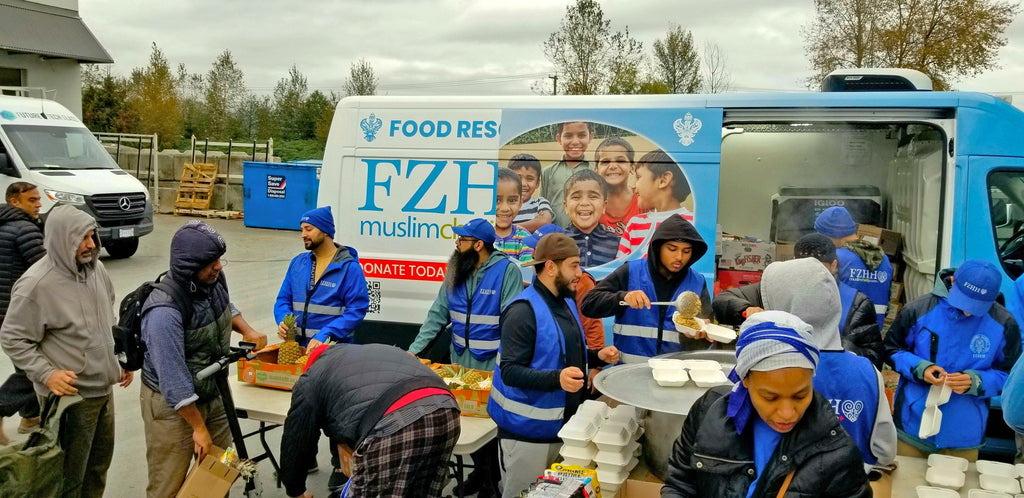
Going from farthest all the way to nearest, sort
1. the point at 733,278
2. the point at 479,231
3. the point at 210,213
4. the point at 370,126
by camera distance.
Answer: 1. the point at 210,213
2. the point at 733,278
3. the point at 370,126
4. the point at 479,231

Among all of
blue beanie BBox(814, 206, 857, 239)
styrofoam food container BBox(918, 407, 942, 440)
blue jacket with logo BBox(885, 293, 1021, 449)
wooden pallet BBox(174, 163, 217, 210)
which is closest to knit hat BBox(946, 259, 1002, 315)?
blue jacket with logo BBox(885, 293, 1021, 449)

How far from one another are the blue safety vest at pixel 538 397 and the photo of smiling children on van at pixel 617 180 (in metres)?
1.62

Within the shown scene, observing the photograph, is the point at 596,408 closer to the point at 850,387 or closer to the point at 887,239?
the point at 850,387

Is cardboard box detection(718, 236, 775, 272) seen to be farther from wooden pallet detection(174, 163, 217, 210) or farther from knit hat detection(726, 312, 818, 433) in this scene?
wooden pallet detection(174, 163, 217, 210)

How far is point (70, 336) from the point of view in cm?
427

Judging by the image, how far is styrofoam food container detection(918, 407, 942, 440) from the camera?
3982 mm

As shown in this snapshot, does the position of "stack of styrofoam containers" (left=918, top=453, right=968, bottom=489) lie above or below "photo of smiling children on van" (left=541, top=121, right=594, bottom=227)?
below

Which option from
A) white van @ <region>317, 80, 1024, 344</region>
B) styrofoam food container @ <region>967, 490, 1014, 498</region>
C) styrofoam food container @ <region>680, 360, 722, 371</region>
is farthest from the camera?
white van @ <region>317, 80, 1024, 344</region>

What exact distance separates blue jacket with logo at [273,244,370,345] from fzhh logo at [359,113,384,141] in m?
1.17

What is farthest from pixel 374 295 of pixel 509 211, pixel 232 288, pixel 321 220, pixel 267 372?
pixel 232 288

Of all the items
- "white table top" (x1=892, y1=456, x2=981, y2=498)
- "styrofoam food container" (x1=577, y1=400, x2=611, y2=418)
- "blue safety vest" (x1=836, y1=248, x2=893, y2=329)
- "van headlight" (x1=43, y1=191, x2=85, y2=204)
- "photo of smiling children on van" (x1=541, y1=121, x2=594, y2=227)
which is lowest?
"white table top" (x1=892, y1=456, x2=981, y2=498)

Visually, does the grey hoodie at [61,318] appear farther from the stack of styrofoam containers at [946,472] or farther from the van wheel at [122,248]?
the van wheel at [122,248]

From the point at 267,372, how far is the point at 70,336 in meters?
1.05

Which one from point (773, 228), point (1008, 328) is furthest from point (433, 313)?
point (773, 228)
